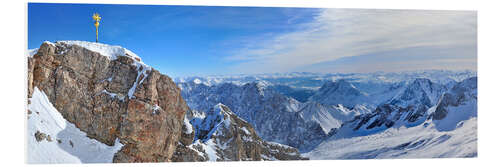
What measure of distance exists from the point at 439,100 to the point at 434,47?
7.10 meters

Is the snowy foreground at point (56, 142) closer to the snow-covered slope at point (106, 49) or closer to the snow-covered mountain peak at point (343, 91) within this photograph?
the snow-covered slope at point (106, 49)

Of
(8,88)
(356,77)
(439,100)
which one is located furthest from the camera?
(439,100)

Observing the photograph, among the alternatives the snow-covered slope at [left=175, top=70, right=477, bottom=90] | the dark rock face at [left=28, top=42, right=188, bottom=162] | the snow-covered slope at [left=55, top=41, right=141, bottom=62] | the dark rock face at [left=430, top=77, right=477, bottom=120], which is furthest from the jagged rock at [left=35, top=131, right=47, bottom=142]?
the dark rock face at [left=430, top=77, right=477, bottom=120]

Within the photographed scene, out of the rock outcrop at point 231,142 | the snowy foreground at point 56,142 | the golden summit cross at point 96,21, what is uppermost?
the golden summit cross at point 96,21

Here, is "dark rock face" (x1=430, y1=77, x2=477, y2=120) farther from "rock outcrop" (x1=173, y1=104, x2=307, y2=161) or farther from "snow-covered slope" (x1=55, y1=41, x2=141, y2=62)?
"snow-covered slope" (x1=55, y1=41, x2=141, y2=62)

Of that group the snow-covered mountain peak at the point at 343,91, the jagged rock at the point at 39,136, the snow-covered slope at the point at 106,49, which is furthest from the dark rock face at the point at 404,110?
the jagged rock at the point at 39,136

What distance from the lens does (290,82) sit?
729 inches

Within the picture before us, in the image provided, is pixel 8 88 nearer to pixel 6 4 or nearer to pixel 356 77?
pixel 6 4

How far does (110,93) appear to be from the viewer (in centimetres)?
1376

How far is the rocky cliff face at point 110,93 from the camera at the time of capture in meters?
12.9

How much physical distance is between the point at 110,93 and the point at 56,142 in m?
2.57

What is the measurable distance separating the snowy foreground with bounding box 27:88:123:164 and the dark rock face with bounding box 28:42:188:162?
25 cm

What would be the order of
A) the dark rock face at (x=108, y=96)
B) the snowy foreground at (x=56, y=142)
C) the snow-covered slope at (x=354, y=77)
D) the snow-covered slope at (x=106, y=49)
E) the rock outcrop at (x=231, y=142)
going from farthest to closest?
the rock outcrop at (x=231, y=142), the snow-covered slope at (x=354, y=77), the snow-covered slope at (x=106, y=49), the dark rock face at (x=108, y=96), the snowy foreground at (x=56, y=142)

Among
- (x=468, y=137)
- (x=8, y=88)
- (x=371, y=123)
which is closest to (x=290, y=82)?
(x=468, y=137)
